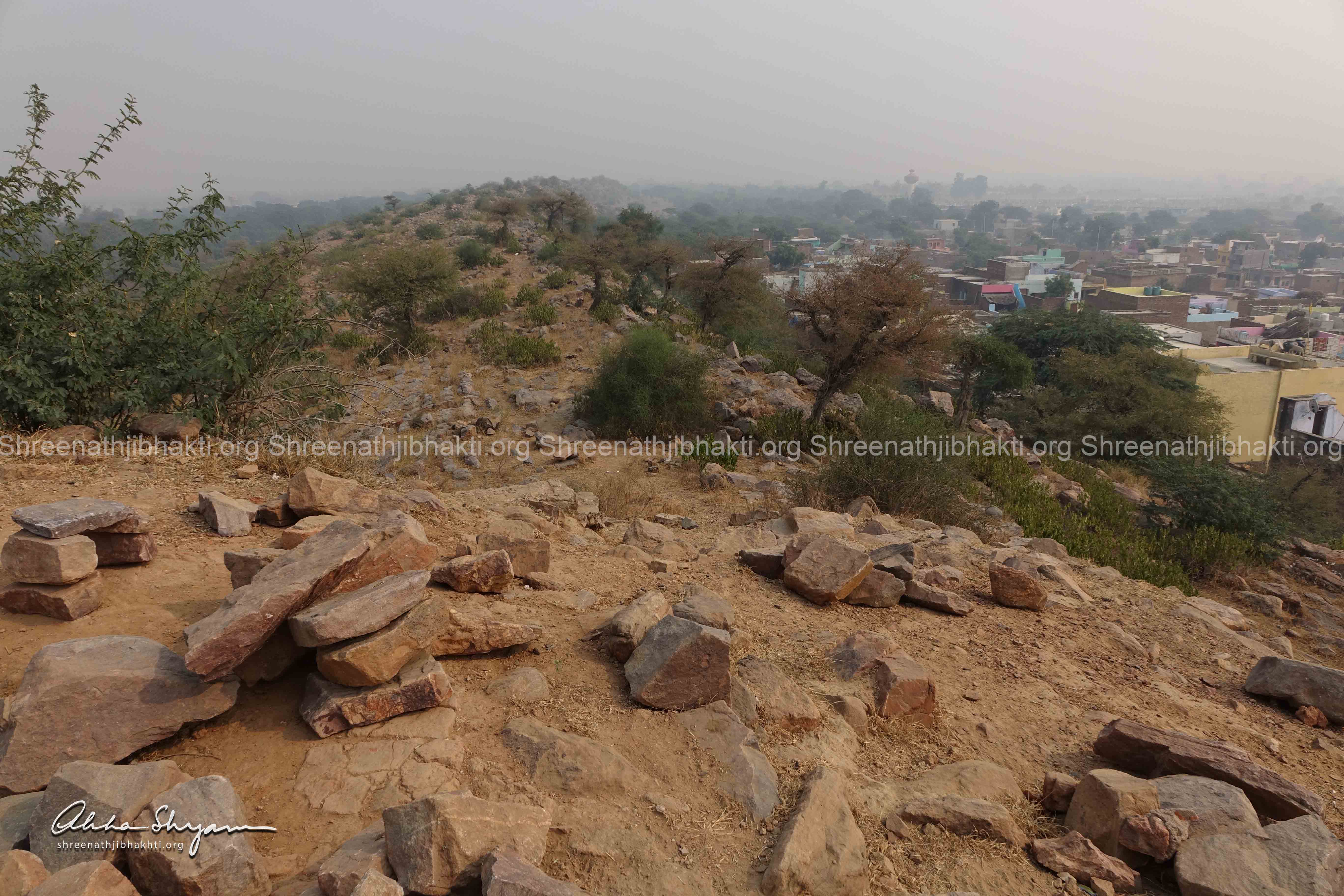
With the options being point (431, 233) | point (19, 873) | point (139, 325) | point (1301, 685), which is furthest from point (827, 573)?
point (431, 233)

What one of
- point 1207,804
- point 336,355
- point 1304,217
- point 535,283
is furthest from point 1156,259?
point 1304,217

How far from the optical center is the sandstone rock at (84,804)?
1932mm

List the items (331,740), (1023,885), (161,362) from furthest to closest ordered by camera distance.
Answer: (161,362)
(331,740)
(1023,885)

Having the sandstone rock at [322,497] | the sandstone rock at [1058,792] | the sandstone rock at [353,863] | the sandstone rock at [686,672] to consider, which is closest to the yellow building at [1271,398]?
the sandstone rock at [1058,792]

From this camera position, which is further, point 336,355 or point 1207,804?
point 336,355

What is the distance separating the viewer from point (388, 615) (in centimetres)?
264

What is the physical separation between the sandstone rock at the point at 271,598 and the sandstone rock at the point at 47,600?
2.80 ft

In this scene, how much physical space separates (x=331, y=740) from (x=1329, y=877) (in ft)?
10.9

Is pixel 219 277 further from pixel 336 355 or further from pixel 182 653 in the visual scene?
pixel 336 355

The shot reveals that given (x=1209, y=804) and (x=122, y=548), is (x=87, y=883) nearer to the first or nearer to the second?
(x=122, y=548)

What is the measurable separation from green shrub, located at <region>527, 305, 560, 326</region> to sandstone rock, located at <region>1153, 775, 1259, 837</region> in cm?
1756

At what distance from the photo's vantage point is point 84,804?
77.3 inches

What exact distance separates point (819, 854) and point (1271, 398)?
93.4 feet

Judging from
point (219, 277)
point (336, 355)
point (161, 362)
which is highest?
point (219, 277)
